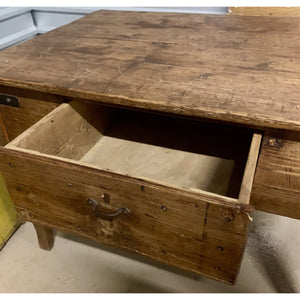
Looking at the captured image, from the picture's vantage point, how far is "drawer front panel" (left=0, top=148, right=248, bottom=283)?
54cm

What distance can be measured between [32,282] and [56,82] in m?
0.59

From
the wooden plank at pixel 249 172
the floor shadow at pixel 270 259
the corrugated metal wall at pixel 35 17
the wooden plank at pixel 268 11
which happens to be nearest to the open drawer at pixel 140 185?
the wooden plank at pixel 249 172

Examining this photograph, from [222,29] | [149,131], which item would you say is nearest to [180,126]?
[149,131]

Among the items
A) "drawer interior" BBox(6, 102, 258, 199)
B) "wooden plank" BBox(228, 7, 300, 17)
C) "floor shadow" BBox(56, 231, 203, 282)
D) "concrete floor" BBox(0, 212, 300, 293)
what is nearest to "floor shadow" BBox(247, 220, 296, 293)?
"concrete floor" BBox(0, 212, 300, 293)

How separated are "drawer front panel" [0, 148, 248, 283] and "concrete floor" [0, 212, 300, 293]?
262 mm

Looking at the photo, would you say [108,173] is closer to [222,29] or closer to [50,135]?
[50,135]

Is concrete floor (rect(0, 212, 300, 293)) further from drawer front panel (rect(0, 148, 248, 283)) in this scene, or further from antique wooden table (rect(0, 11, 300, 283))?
drawer front panel (rect(0, 148, 248, 283))

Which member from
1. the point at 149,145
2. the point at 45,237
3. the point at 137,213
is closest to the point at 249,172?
the point at 137,213

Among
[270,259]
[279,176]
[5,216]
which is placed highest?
[279,176]

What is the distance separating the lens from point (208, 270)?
646mm

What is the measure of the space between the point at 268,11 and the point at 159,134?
755 millimetres

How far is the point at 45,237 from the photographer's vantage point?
0.97 m

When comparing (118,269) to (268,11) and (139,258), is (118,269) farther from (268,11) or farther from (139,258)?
(268,11)

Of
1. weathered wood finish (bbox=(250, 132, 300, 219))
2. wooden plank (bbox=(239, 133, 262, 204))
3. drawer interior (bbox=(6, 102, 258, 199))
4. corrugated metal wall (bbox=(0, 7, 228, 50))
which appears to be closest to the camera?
wooden plank (bbox=(239, 133, 262, 204))
